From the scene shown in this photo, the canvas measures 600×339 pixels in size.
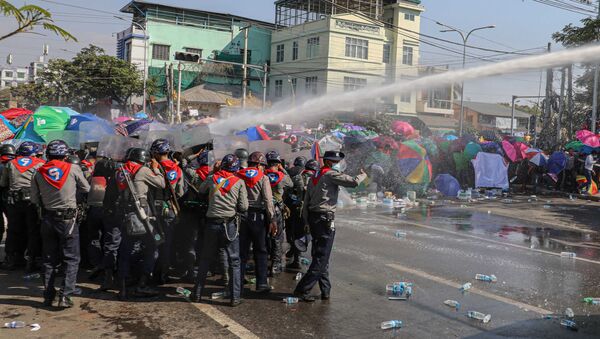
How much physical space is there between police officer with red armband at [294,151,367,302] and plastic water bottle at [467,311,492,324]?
1.71 meters

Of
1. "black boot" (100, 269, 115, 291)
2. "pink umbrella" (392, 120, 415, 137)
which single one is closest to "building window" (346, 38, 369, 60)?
"pink umbrella" (392, 120, 415, 137)

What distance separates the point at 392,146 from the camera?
18234mm

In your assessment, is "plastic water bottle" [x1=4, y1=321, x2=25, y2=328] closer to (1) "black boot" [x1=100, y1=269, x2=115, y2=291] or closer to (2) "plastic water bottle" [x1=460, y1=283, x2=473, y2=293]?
(1) "black boot" [x1=100, y1=269, x2=115, y2=291]

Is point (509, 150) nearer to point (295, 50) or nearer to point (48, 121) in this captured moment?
point (48, 121)

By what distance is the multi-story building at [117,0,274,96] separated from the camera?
175ft

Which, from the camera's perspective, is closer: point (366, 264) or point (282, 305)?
point (282, 305)

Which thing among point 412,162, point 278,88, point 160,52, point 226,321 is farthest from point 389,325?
point 160,52

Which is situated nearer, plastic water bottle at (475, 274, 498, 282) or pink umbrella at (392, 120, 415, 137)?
plastic water bottle at (475, 274, 498, 282)

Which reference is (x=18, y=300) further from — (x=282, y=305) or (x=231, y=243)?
(x=282, y=305)

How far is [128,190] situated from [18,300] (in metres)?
1.80

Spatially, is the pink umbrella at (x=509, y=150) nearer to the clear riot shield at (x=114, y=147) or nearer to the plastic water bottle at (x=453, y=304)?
the plastic water bottle at (x=453, y=304)

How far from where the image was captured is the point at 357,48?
48375mm

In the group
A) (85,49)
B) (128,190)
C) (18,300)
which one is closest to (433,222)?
(128,190)

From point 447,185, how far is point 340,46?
30.7m
